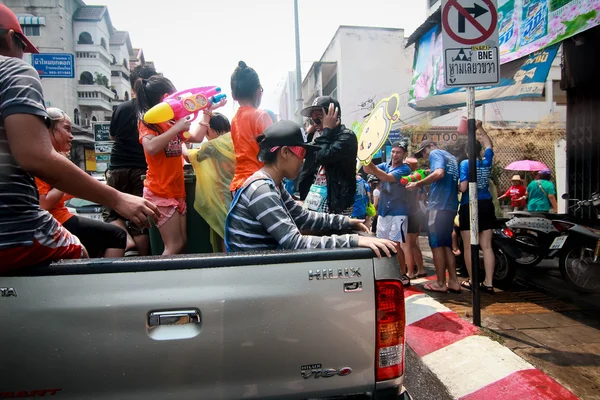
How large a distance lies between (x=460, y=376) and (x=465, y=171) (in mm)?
2754

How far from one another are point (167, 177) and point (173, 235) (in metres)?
0.45

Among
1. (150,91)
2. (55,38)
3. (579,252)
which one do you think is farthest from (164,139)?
(55,38)

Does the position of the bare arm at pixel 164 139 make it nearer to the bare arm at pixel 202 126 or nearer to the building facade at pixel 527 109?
the bare arm at pixel 202 126

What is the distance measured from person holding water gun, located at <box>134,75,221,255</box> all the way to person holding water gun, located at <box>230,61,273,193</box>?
0.45 meters

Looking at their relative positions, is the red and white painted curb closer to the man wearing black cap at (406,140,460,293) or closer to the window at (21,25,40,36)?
the man wearing black cap at (406,140,460,293)

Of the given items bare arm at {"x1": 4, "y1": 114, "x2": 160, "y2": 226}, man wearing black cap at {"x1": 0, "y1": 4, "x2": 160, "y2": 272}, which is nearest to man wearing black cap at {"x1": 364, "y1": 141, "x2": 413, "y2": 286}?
bare arm at {"x1": 4, "y1": 114, "x2": 160, "y2": 226}

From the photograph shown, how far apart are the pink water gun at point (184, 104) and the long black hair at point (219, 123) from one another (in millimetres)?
663

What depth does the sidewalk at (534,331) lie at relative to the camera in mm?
3041

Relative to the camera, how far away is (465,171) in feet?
16.6

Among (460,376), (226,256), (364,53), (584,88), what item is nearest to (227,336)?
(226,256)

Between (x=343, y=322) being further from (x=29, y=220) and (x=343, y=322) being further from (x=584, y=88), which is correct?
(x=584, y=88)

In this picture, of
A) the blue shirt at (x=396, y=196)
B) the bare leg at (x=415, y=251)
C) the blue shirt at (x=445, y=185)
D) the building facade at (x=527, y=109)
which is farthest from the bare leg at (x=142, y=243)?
the building facade at (x=527, y=109)

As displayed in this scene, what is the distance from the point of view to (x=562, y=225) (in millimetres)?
5246

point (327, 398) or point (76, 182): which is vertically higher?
point (76, 182)
